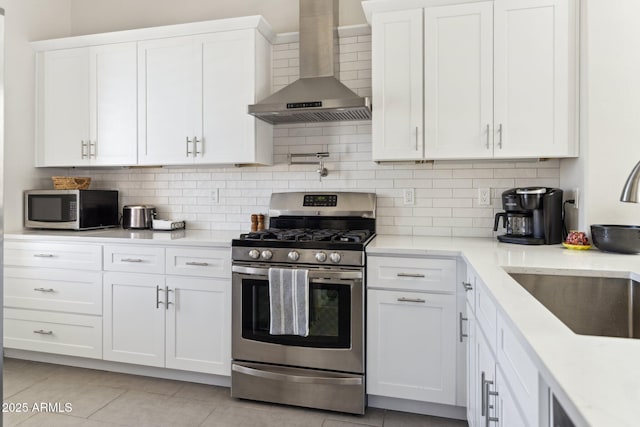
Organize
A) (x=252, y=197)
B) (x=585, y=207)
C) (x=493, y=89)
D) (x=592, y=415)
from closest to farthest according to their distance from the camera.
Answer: (x=592, y=415) < (x=585, y=207) < (x=493, y=89) < (x=252, y=197)

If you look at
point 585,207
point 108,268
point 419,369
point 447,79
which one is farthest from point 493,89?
point 108,268

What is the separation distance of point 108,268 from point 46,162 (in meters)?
1.27

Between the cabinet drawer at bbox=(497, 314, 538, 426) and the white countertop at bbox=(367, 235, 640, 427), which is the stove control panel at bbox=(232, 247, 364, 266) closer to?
the white countertop at bbox=(367, 235, 640, 427)

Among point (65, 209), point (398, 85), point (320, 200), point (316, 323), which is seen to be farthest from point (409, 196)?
point (65, 209)

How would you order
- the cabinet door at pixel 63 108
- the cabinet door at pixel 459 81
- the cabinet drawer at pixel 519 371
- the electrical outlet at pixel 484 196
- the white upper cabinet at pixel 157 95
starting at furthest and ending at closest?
1. the cabinet door at pixel 63 108
2. the white upper cabinet at pixel 157 95
3. the electrical outlet at pixel 484 196
4. the cabinet door at pixel 459 81
5. the cabinet drawer at pixel 519 371

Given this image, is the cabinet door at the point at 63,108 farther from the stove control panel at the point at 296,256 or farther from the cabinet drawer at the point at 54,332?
the stove control panel at the point at 296,256

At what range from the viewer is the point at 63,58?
10.9 feet

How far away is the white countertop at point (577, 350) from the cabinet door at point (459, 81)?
0.87m

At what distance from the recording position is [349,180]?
9.98ft

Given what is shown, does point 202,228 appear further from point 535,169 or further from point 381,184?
point 535,169

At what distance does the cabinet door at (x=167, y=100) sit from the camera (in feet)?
9.87

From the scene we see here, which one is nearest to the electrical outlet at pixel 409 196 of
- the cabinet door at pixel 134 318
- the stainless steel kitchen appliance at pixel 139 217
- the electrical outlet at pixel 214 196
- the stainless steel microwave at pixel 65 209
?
the electrical outlet at pixel 214 196

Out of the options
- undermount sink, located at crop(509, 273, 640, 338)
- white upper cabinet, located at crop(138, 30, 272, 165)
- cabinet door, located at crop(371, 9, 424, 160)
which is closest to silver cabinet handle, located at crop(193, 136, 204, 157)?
white upper cabinet, located at crop(138, 30, 272, 165)

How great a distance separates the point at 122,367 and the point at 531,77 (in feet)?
10.7
